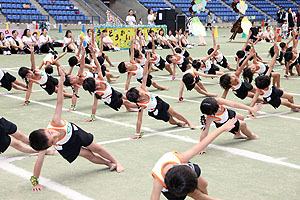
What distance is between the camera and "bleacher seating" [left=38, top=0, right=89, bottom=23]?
3356 cm

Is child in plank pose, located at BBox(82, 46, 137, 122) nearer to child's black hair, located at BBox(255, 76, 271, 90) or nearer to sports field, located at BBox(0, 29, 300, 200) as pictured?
sports field, located at BBox(0, 29, 300, 200)

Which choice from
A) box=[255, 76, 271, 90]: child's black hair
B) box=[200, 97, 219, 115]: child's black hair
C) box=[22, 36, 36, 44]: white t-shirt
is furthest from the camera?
box=[22, 36, 36, 44]: white t-shirt

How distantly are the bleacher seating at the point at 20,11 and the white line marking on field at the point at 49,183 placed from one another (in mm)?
26337

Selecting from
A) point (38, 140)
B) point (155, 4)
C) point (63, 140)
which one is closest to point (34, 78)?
point (63, 140)

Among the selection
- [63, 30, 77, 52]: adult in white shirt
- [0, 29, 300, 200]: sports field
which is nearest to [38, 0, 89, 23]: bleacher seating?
[63, 30, 77, 52]: adult in white shirt

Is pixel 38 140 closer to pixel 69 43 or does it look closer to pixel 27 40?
pixel 69 43

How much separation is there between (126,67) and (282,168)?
19.7 ft

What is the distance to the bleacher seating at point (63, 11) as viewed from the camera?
110 ft

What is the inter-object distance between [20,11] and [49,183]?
28019 mm

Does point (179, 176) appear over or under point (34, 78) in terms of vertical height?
over

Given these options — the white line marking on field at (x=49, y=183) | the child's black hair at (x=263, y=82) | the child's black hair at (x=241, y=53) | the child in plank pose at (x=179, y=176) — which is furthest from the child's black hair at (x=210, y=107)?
the child's black hair at (x=241, y=53)

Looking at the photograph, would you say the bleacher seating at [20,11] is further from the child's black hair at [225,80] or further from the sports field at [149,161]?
the child's black hair at [225,80]

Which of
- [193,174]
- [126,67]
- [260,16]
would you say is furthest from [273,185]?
[260,16]

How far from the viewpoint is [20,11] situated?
102ft
